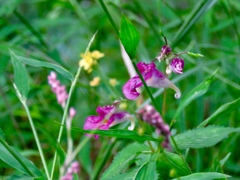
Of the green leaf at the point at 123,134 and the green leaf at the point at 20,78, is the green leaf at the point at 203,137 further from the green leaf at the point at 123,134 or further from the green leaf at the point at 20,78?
the green leaf at the point at 20,78

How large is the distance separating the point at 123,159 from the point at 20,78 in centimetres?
22

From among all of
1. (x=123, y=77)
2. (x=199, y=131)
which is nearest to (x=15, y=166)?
(x=199, y=131)

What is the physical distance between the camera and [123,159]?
837mm

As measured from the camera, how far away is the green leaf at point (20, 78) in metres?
0.90

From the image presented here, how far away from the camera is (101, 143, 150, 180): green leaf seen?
32.2 inches

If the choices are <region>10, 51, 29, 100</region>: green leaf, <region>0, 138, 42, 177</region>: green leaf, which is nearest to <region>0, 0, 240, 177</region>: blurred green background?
<region>10, 51, 29, 100</region>: green leaf

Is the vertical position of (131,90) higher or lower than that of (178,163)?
higher

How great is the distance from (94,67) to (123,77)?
77 centimetres

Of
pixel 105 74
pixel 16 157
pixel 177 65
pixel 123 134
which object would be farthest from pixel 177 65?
pixel 105 74

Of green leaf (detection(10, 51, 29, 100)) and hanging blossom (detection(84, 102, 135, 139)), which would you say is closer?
hanging blossom (detection(84, 102, 135, 139))

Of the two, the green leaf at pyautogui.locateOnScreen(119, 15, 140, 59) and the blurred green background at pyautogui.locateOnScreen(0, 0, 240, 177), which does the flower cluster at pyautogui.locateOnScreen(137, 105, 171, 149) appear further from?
the blurred green background at pyautogui.locateOnScreen(0, 0, 240, 177)

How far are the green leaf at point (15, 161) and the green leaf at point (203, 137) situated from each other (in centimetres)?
22

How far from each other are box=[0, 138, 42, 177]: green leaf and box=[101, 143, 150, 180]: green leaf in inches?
4.0

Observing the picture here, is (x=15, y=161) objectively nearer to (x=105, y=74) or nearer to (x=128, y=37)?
(x=128, y=37)
